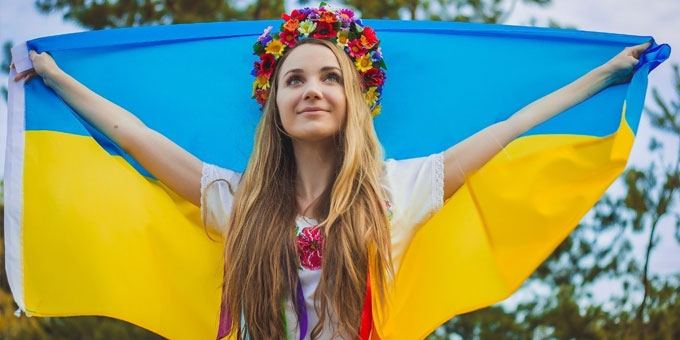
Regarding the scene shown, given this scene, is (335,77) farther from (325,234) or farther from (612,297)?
(612,297)

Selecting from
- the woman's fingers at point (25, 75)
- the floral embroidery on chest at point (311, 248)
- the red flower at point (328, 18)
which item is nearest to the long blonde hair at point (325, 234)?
the floral embroidery on chest at point (311, 248)

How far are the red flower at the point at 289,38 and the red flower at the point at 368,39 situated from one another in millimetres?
222

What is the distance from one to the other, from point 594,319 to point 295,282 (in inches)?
276

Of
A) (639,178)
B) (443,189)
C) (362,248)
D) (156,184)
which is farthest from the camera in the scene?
(639,178)

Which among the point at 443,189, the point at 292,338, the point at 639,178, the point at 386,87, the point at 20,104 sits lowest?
the point at 292,338

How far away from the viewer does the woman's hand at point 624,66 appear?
3361 millimetres

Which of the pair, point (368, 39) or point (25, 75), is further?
point (25, 75)

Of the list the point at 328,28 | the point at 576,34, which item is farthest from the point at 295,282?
the point at 576,34

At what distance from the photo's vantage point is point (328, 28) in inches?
135

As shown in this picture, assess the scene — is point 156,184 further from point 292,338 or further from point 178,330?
point 292,338

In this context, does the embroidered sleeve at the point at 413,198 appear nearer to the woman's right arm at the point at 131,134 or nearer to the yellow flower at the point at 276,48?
the yellow flower at the point at 276,48

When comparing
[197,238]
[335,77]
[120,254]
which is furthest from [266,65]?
[120,254]

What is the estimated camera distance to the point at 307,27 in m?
3.43

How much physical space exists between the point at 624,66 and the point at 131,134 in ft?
5.24
